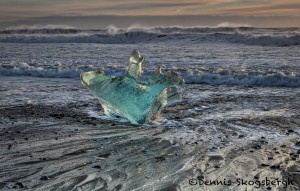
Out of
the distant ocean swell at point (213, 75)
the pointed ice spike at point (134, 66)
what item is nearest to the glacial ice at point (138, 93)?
the pointed ice spike at point (134, 66)

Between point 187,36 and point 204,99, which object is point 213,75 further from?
point 187,36

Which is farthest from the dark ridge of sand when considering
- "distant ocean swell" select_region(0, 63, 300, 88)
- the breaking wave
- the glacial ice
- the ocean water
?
the breaking wave

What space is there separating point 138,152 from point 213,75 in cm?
592

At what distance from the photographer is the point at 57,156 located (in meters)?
4.60

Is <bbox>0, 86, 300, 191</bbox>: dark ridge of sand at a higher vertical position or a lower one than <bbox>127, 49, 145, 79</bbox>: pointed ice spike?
lower

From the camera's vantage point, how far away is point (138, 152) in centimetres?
470

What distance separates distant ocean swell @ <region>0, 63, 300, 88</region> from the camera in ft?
31.0

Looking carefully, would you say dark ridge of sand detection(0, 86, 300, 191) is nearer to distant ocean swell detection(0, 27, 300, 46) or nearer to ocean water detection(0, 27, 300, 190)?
ocean water detection(0, 27, 300, 190)

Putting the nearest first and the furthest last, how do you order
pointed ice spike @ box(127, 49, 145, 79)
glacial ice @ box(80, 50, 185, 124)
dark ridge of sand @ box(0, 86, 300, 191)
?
1. dark ridge of sand @ box(0, 86, 300, 191)
2. glacial ice @ box(80, 50, 185, 124)
3. pointed ice spike @ box(127, 49, 145, 79)

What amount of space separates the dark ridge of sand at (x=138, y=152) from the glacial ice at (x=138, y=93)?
0.68 ft

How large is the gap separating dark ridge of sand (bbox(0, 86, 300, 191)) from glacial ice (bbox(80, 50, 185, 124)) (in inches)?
8.1

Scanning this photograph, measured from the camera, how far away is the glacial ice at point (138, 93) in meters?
5.66

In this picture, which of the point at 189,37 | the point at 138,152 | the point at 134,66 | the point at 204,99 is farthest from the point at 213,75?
the point at 189,37

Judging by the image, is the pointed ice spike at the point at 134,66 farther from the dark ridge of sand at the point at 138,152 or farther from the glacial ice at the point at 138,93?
the dark ridge of sand at the point at 138,152
